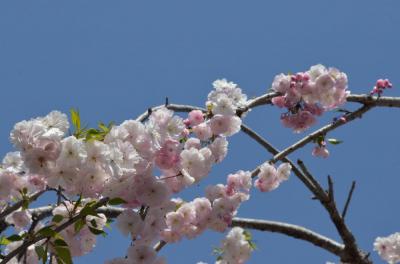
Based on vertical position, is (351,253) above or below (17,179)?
above

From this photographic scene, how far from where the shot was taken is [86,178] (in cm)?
285

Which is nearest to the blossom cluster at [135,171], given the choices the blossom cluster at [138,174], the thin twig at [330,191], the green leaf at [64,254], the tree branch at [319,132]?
the blossom cluster at [138,174]

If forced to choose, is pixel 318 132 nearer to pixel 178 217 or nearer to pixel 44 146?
pixel 178 217

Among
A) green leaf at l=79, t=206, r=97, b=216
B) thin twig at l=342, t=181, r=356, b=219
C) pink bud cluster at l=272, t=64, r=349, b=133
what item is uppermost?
pink bud cluster at l=272, t=64, r=349, b=133

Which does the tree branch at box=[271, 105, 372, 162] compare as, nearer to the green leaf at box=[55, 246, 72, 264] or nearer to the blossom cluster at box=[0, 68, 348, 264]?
the blossom cluster at box=[0, 68, 348, 264]

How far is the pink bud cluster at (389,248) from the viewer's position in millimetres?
5633

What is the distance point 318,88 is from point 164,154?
197 cm

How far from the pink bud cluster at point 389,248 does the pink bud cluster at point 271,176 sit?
164cm

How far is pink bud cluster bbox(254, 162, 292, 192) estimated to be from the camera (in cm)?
447

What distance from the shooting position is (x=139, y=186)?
2.98 metres

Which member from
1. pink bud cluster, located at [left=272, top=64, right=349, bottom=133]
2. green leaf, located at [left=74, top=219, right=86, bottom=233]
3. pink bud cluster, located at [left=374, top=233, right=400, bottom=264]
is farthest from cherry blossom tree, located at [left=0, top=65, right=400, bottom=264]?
pink bud cluster, located at [left=374, top=233, right=400, bottom=264]

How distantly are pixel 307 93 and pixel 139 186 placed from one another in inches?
83.4

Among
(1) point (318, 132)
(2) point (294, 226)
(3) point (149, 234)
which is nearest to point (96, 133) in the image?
(3) point (149, 234)

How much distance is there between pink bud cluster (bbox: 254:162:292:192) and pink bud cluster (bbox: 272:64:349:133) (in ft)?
1.12
